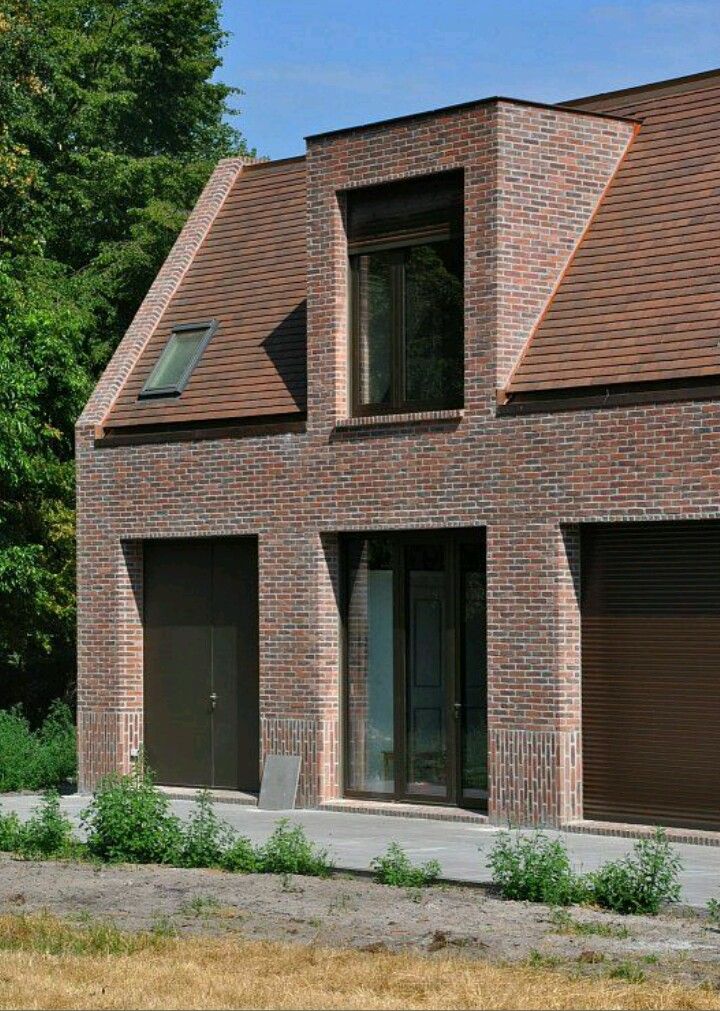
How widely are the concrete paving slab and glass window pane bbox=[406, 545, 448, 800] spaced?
2.09ft

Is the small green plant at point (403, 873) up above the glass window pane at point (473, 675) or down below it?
below

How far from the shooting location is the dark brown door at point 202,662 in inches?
901

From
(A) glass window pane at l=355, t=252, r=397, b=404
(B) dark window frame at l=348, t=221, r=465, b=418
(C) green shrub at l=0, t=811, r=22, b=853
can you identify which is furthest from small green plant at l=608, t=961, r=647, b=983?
(A) glass window pane at l=355, t=252, r=397, b=404

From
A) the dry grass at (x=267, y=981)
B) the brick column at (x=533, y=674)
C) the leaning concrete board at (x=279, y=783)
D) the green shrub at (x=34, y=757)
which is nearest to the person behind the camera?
the dry grass at (x=267, y=981)

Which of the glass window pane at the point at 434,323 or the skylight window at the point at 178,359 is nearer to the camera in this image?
the glass window pane at the point at 434,323

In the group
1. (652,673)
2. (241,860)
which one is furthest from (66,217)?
(241,860)

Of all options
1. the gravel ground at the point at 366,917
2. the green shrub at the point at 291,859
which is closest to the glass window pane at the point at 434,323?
the green shrub at the point at 291,859

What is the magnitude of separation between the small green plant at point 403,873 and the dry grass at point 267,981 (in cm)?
284

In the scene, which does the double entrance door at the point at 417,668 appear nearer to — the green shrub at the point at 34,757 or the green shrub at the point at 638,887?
the green shrub at the point at 34,757

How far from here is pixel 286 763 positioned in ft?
71.7

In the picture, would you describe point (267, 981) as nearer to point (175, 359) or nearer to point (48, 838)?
point (48, 838)

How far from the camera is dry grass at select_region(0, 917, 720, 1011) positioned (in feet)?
34.1

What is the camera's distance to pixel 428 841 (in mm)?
18312

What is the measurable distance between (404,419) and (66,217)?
64.6 ft
